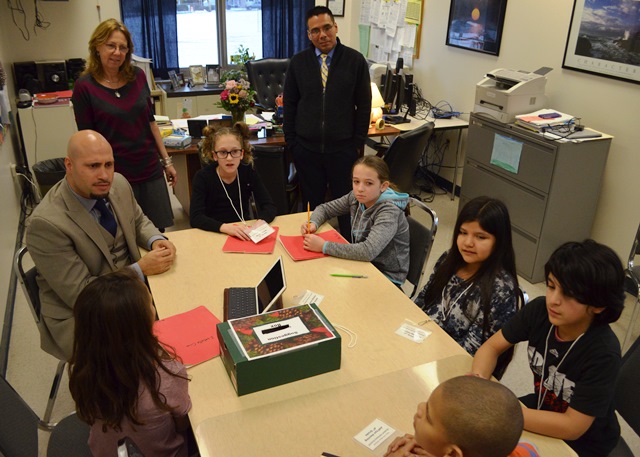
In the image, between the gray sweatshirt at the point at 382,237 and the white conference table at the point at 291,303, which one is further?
the gray sweatshirt at the point at 382,237

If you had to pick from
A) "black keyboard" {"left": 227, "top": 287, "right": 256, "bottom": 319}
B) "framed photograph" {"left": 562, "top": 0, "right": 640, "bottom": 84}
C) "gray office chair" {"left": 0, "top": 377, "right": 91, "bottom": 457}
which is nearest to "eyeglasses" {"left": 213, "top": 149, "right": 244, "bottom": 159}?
"black keyboard" {"left": 227, "top": 287, "right": 256, "bottom": 319}

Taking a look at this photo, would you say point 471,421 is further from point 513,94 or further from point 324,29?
point 513,94

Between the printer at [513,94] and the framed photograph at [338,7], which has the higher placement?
the framed photograph at [338,7]

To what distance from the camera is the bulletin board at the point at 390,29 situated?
5.21 metres

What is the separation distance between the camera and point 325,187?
12.0ft

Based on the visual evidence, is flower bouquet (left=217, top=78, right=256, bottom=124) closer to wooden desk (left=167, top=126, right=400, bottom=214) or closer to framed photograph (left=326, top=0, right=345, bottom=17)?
wooden desk (left=167, top=126, right=400, bottom=214)

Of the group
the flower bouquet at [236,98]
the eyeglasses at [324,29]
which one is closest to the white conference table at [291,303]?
the eyeglasses at [324,29]

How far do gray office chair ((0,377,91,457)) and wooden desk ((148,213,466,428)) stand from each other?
41cm

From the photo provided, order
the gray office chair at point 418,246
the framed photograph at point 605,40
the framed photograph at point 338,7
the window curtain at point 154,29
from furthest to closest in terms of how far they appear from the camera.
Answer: the framed photograph at point 338,7, the window curtain at point 154,29, the framed photograph at point 605,40, the gray office chair at point 418,246

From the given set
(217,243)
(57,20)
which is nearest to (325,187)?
(217,243)

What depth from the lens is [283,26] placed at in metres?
6.35

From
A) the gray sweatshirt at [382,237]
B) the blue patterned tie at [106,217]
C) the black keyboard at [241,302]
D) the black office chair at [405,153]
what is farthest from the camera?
the black office chair at [405,153]

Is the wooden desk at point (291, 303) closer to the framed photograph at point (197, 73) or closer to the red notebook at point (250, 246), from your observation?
the red notebook at point (250, 246)

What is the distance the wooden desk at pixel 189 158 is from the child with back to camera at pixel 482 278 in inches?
89.4
